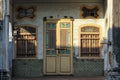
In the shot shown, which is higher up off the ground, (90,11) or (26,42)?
(90,11)

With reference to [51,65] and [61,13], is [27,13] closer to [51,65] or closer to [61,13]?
[61,13]

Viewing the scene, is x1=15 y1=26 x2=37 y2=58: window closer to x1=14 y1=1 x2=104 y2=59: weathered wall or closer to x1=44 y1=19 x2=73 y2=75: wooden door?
x1=14 y1=1 x2=104 y2=59: weathered wall

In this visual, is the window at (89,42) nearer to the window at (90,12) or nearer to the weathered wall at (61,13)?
the weathered wall at (61,13)

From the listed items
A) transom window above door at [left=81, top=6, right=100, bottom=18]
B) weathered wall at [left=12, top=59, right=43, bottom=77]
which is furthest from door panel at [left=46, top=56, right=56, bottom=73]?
transom window above door at [left=81, top=6, right=100, bottom=18]

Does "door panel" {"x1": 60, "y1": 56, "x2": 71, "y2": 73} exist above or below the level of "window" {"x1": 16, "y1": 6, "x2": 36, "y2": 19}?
below

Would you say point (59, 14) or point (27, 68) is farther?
point (59, 14)

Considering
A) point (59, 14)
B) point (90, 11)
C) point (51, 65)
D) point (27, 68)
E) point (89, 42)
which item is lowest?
point (27, 68)

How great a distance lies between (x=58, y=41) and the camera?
15773 mm

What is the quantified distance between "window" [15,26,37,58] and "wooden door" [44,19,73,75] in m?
0.54

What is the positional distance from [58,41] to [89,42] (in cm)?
139

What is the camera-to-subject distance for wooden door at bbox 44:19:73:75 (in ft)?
51.6

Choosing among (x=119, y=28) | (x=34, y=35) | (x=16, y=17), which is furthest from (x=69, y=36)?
(x=119, y=28)

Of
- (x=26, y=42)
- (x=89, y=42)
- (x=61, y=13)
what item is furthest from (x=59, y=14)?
(x=26, y=42)

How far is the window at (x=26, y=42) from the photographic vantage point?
15703 mm
